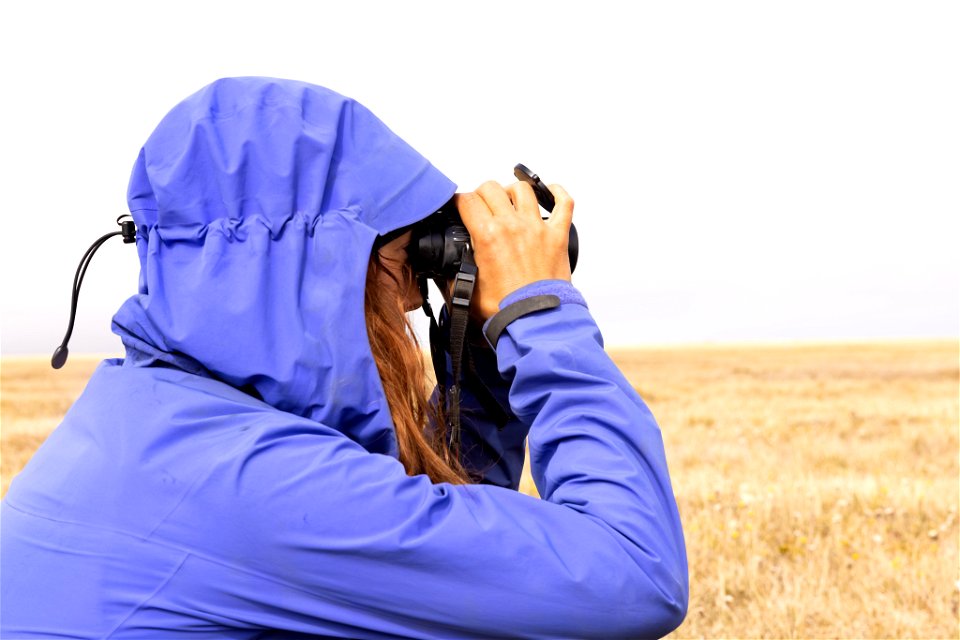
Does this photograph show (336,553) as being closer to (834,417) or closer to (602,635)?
(602,635)

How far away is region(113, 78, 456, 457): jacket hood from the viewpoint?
5.63ft

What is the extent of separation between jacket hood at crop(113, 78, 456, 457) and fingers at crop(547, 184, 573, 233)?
22 cm

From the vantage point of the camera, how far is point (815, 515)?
614cm

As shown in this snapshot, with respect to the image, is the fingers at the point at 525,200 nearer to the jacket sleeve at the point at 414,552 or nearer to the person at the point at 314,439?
the person at the point at 314,439

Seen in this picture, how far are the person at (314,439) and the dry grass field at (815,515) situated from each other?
298 centimetres

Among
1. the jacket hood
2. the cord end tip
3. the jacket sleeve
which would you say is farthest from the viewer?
the cord end tip

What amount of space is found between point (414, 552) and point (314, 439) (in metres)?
0.24

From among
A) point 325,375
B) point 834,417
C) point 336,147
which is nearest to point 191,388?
point 325,375

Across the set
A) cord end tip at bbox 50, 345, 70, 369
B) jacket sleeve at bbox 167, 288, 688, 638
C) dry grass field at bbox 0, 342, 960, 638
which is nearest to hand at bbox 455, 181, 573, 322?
jacket sleeve at bbox 167, 288, 688, 638

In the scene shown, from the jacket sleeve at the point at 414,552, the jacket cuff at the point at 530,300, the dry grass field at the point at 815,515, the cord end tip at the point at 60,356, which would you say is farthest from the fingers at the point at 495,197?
the dry grass field at the point at 815,515

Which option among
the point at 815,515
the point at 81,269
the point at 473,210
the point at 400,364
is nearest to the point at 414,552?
the point at 400,364

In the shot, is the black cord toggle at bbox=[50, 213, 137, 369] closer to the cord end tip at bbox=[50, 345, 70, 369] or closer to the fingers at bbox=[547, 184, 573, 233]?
the cord end tip at bbox=[50, 345, 70, 369]

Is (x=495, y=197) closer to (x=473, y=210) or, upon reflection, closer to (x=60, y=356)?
(x=473, y=210)

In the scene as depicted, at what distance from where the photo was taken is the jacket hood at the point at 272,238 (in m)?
1.72
